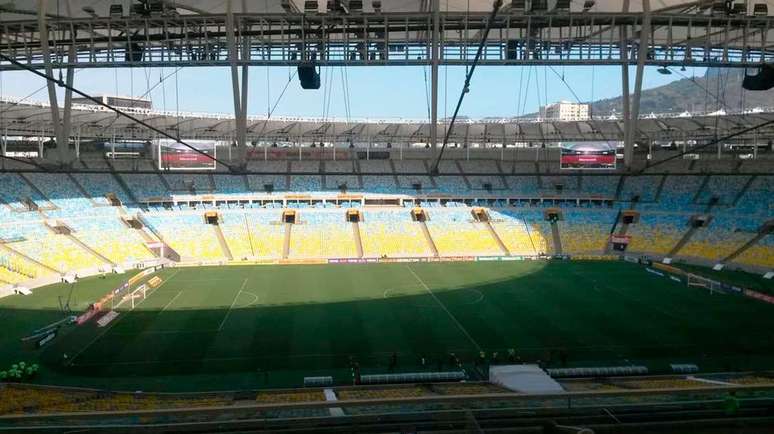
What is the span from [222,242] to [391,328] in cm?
1706

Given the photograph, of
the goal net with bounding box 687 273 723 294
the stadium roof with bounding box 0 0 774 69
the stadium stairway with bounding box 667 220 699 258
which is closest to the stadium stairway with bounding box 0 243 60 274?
the stadium roof with bounding box 0 0 774 69

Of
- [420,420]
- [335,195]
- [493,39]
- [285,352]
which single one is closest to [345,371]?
[285,352]

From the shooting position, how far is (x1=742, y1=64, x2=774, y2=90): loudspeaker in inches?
469

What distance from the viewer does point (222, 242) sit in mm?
33625

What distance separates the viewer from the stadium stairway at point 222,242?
108ft

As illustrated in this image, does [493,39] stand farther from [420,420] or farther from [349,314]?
[349,314]

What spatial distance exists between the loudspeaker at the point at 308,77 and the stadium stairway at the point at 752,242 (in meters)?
26.0

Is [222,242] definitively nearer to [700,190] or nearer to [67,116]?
[67,116]

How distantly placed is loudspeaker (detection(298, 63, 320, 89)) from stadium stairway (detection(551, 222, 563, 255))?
83.0 feet

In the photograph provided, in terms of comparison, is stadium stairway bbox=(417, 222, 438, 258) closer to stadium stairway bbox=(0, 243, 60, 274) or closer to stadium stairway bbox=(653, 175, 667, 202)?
stadium stairway bbox=(653, 175, 667, 202)

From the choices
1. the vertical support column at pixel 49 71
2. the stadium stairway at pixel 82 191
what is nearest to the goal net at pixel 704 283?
the vertical support column at pixel 49 71

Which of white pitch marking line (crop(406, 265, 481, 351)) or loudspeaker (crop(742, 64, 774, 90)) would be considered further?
white pitch marking line (crop(406, 265, 481, 351))

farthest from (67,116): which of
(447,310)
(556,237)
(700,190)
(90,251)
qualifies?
(700,190)

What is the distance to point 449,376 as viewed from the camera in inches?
568
